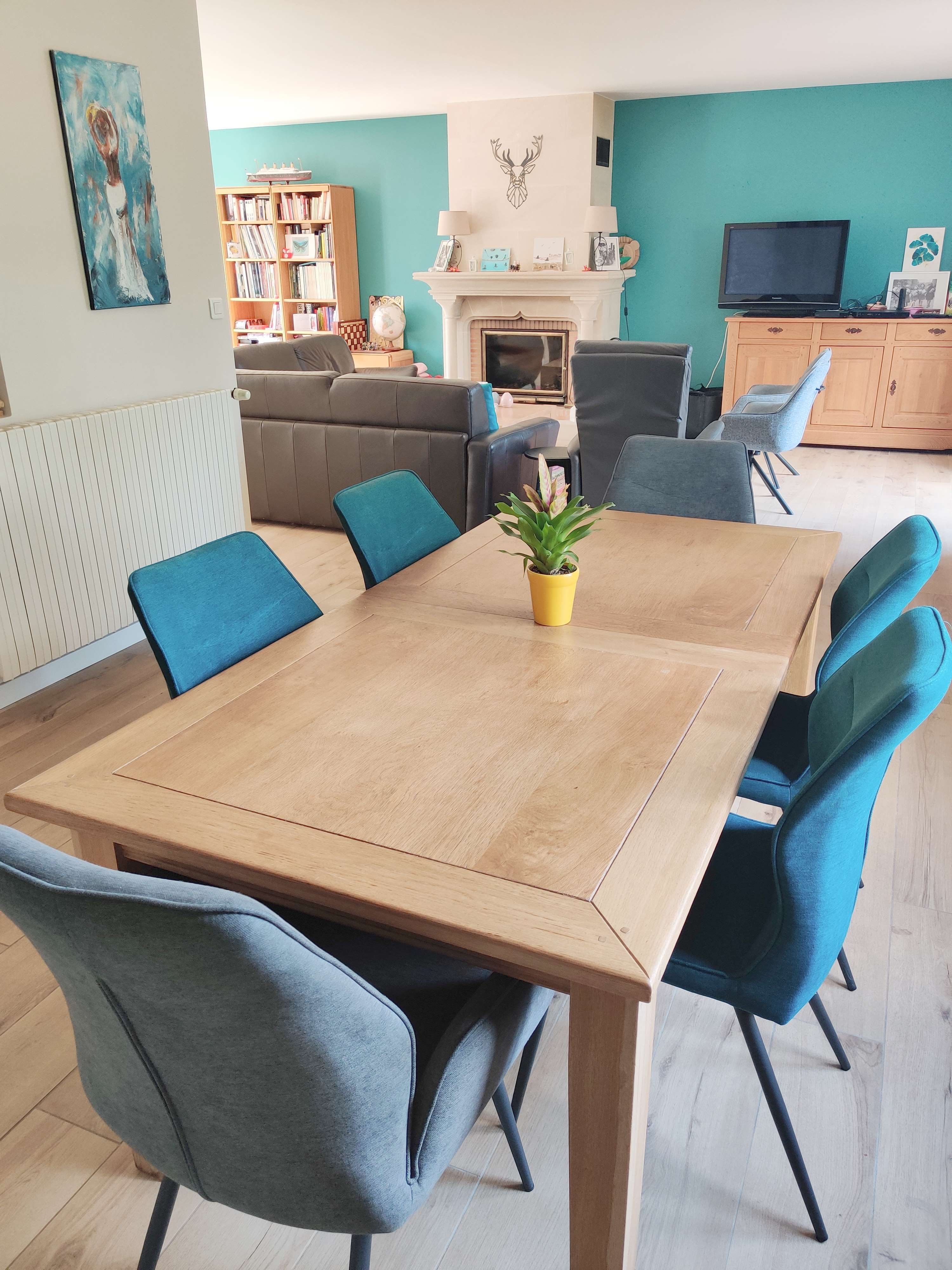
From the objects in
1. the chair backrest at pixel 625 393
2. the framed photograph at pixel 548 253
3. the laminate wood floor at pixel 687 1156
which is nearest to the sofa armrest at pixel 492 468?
the chair backrest at pixel 625 393

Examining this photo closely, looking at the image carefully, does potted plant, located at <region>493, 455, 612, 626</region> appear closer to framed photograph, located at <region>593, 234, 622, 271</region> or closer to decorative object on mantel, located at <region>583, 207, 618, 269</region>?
decorative object on mantel, located at <region>583, 207, 618, 269</region>

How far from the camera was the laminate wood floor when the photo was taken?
1.32 m

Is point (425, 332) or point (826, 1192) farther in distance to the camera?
point (425, 332)

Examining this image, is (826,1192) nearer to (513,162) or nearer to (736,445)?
(736,445)

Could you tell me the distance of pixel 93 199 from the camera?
3.07m

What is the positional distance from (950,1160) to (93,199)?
343 centimetres

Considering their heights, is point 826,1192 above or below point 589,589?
below

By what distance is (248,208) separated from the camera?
816 centimetres

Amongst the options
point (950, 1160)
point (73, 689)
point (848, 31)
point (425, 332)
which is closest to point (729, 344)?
point (848, 31)

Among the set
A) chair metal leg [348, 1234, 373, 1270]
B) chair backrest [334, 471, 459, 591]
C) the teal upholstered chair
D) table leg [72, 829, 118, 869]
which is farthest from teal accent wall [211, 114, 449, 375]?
chair metal leg [348, 1234, 373, 1270]

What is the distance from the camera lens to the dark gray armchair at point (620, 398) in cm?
434

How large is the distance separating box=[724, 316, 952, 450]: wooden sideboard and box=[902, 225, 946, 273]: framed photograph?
A: 0.68 metres

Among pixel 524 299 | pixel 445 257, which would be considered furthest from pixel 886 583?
pixel 445 257

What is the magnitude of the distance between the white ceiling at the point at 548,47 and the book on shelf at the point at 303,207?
92 centimetres
